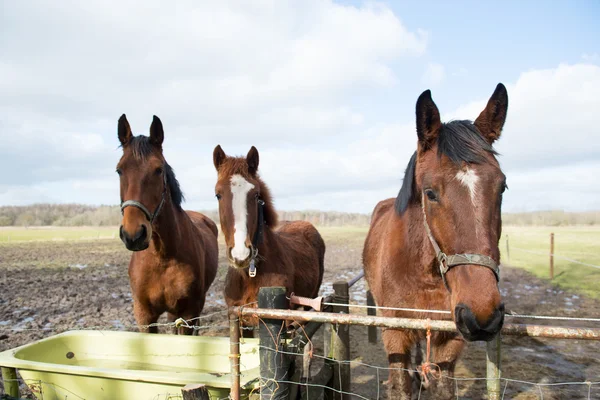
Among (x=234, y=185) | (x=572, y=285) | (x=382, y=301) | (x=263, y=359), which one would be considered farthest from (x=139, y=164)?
(x=572, y=285)

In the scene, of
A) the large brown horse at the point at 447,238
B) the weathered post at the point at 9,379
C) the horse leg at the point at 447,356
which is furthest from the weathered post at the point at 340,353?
the weathered post at the point at 9,379

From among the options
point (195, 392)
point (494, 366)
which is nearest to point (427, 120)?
point (494, 366)

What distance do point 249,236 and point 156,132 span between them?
162 centimetres

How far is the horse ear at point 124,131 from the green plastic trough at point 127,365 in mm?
1918

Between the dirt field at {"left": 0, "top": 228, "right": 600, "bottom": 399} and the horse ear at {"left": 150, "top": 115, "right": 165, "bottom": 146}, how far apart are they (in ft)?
8.67

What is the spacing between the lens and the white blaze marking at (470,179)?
1822 millimetres

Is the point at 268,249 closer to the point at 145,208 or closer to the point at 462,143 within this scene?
the point at 145,208

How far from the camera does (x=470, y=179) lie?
6.05 feet

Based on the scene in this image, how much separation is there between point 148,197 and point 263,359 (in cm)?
209

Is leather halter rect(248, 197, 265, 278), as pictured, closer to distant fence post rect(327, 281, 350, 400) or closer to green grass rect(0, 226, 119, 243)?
distant fence post rect(327, 281, 350, 400)

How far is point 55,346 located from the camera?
3438 mm

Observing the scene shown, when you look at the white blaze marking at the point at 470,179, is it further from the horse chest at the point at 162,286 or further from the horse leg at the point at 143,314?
the horse leg at the point at 143,314

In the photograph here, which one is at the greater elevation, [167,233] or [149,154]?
[149,154]

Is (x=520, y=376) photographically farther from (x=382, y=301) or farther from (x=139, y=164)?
(x=139, y=164)
